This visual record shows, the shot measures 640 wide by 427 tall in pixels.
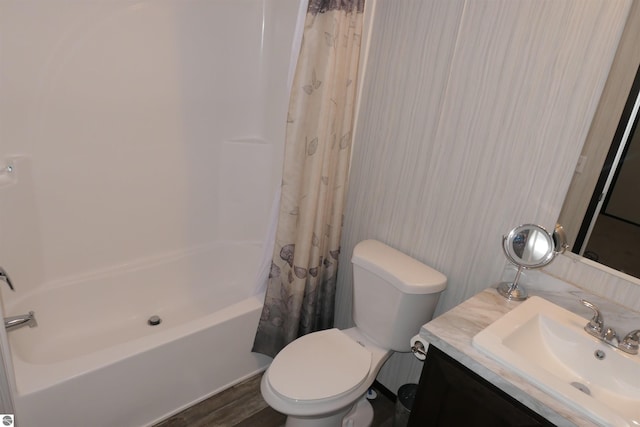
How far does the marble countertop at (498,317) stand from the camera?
3.15ft

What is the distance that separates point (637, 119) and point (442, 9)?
2.45 feet

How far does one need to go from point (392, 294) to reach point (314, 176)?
0.59 m

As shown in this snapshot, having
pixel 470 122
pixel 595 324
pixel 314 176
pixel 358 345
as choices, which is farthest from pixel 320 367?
pixel 470 122

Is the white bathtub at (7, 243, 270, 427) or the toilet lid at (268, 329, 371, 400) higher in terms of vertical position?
the toilet lid at (268, 329, 371, 400)

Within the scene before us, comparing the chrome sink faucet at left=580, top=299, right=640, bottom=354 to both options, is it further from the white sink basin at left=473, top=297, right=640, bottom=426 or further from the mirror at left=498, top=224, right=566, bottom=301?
the mirror at left=498, top=224, right=566, bottom=301

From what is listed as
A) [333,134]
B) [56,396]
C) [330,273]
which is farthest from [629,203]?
[56,396]

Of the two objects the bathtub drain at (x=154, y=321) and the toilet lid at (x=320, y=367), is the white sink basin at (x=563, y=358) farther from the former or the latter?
the bathtub drain at (x=154, y=321)

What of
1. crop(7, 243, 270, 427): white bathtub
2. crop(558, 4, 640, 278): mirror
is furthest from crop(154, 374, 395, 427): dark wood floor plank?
crop(558, 4, 640, 278): mirror

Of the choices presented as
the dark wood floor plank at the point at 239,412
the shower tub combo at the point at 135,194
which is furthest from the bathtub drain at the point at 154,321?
the dark wood floor plank at the point at 239,412

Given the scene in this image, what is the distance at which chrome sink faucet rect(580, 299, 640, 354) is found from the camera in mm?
1129

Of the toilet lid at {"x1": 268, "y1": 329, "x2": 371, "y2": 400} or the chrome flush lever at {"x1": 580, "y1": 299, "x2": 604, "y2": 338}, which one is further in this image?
the toilet lid at {"x1": 268, "y1": 329, "x2": 371, "y2": 400}

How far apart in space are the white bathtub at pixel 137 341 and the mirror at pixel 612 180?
135 centimetres

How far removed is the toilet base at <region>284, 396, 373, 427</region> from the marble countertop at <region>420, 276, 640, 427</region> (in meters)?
0.62

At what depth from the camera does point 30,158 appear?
1822mm
